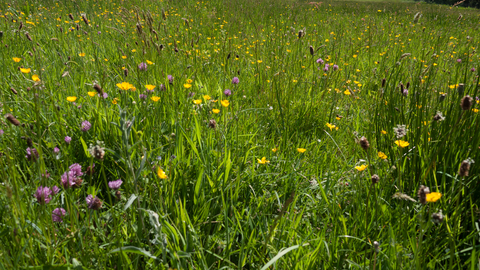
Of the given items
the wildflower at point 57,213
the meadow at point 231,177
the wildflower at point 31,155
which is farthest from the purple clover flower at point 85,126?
the wildflower at point 57,213

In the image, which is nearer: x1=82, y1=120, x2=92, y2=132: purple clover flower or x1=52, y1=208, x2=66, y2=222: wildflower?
x1=52, y1=208, x2=66, y2=222: wildflower

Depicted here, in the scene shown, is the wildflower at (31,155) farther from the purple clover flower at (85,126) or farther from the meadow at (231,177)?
the purple clover flower at (85,126)

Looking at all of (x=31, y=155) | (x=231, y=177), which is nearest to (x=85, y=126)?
(x=31, y=155)

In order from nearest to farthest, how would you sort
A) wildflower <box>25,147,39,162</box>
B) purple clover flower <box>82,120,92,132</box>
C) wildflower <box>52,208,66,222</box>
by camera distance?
1. wildflower <box>25,147,39,162</box>
2. wildflower <box>52,208,66,222</box>
3. purple clover flower <box>82,120,92,132</box>

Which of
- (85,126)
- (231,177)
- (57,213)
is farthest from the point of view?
(85,126)

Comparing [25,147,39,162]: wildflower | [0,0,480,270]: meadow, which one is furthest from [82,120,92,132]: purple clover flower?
[25,147,39,162]: wildflower

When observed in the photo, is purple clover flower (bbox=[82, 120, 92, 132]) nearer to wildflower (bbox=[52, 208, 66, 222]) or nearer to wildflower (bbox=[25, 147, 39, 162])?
wildflower (bbox=[25, 147, 39, 162])

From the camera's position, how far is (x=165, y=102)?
73.6 inches

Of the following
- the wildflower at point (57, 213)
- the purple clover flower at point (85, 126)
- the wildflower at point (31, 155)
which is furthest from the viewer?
the purple clover flower at point (85, 126)

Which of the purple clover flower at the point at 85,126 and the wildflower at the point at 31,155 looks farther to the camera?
the purple clover flower at the point at 85,126

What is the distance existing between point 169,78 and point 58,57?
1.49 m

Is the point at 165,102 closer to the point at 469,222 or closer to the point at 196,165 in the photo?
the point at 196,165

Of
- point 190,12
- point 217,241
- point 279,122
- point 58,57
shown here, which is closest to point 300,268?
point 217,241

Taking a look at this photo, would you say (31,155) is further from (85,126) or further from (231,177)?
(231,177)
